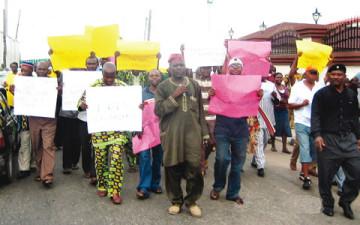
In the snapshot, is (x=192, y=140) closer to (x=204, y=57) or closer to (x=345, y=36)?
(x=204, y=57)

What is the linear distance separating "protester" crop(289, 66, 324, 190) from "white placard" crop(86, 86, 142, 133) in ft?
8.23

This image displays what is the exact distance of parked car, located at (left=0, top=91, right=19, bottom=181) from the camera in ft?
20.3

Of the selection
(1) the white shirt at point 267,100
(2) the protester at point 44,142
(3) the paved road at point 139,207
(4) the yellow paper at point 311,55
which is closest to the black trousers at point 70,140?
(3) the paved road at point 139,207

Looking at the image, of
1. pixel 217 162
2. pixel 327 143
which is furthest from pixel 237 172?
pixel 327 143

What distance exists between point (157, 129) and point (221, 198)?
125 centimetres

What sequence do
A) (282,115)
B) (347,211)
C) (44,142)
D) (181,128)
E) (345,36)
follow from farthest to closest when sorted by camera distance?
(345,36) → (282,115) → (44,142) → (347,211) → (181,128)

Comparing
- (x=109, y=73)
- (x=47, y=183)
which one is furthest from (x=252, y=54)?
(x=47, y=183)

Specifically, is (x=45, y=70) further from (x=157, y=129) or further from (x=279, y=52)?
(x=279, y=52)

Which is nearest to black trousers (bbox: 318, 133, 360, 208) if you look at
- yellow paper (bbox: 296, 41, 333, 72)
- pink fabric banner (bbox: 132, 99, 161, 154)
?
yellow paper (bbox: 296, 41, 333, 72)

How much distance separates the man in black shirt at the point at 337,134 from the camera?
5.41 metres

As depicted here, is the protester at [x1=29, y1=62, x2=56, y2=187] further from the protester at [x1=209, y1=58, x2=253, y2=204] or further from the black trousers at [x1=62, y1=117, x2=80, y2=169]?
the protester at [x1=209, y1=58, x2=253, y2=204]

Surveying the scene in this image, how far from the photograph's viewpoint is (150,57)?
7090 mm

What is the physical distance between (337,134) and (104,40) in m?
3.63

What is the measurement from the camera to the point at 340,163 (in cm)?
549
